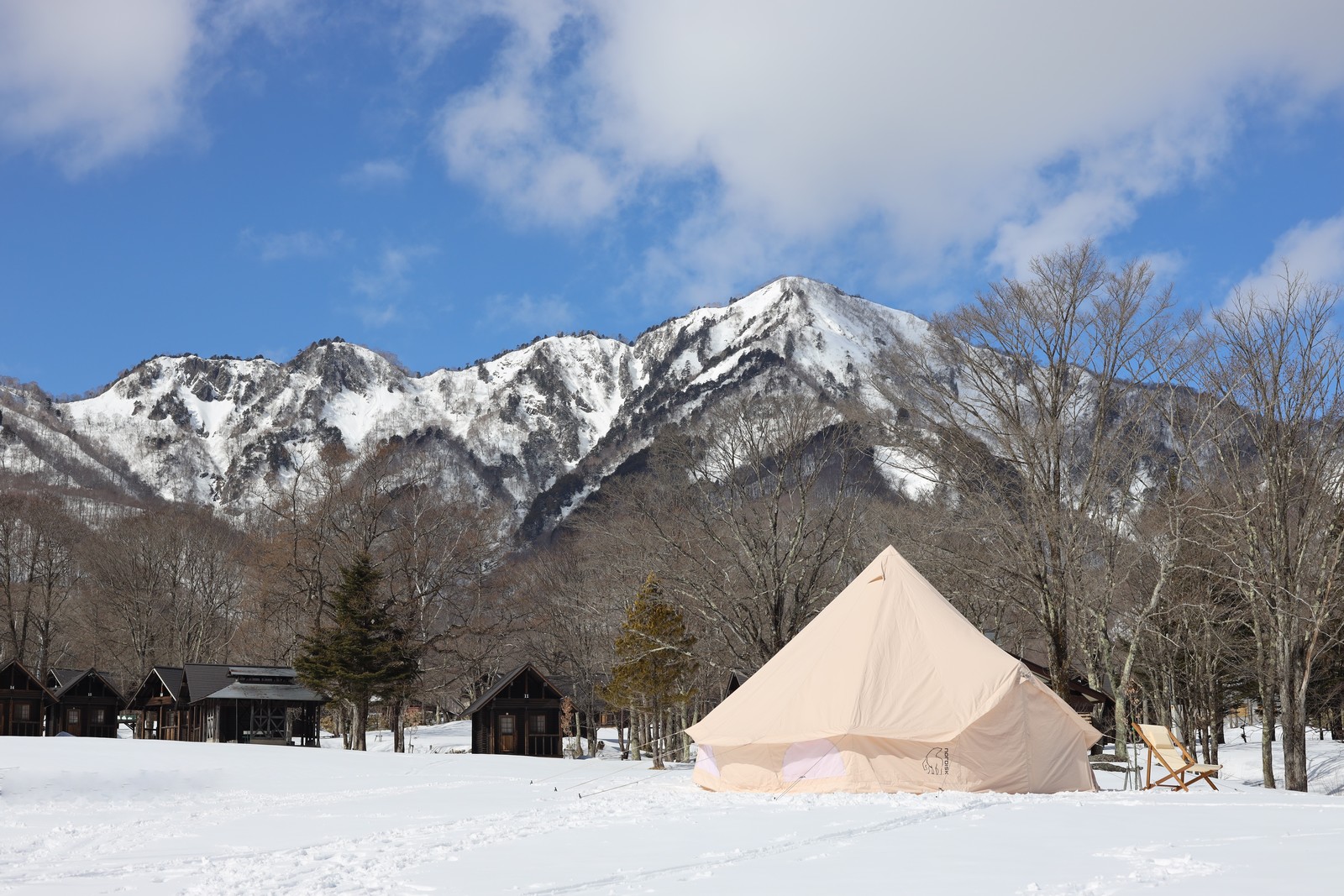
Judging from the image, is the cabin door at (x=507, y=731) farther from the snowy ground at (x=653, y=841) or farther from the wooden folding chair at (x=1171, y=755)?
the wooden folding chair at (x=1171, y=755)

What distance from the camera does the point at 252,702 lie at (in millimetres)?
48094

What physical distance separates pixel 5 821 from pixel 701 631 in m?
33.0

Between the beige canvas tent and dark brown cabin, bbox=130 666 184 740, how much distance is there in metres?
40.2

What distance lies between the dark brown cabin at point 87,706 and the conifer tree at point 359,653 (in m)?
23.5

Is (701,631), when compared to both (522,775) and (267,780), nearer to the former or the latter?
(522,775)

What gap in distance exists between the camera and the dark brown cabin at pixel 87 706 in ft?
189

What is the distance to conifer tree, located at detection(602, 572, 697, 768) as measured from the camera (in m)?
35.7

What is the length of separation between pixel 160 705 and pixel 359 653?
66.7 ft

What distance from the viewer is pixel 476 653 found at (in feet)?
196

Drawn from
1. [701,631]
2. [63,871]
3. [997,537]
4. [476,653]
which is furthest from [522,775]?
[476,653]

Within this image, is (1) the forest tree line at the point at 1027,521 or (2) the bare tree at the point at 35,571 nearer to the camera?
(1) the forest tree line at the point at 1027,521

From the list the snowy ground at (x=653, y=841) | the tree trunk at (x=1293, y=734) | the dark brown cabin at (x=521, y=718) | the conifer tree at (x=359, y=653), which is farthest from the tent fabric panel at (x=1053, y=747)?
the dark brown cabin at (x=521, y=718)

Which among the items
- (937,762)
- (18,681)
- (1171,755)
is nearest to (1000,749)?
(937,762)

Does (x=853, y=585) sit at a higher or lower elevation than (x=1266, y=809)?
higher
